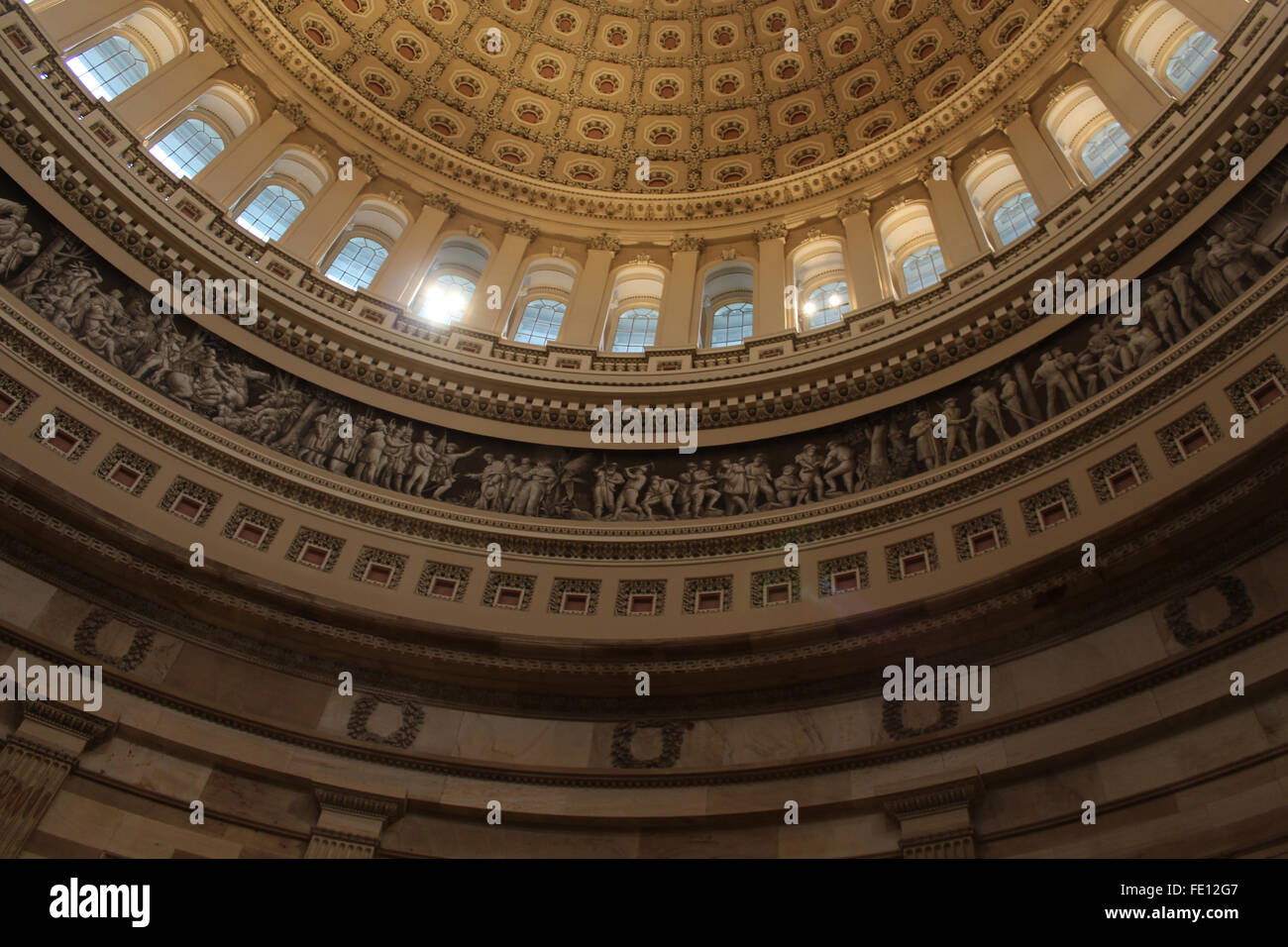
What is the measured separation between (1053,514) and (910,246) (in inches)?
431

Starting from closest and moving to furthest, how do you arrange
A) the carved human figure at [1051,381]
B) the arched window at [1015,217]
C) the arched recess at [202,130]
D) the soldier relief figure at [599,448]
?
the soldier relief figure at [599,448]
the carved human figure at [1051,381]
the arched window at [1015,217]
the arched recess at [202,130]

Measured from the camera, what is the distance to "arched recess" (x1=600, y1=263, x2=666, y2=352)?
23.2 meters

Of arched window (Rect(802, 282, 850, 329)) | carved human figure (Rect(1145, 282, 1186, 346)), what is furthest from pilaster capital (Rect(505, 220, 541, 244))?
carved human figure (Rect(1145, 282, 1186, 346))

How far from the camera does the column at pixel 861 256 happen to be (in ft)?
70.0

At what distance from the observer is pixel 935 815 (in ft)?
37.8

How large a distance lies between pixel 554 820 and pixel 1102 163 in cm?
1647

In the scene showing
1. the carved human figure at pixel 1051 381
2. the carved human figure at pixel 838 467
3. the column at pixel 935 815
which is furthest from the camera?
the carved human figure at pixel 838 467

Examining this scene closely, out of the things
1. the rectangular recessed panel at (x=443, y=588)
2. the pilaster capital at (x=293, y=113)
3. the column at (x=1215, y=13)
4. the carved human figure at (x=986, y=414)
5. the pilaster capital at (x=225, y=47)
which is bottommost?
the rectangular recessed panel at (x=443, y=588)

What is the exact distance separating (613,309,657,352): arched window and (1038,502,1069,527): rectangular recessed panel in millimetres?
10675

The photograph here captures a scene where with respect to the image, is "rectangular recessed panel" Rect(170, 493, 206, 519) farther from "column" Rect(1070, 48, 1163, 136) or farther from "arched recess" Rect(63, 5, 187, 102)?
"column" Rect(1070, 48, 1163, 136)

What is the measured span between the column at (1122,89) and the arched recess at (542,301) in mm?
11848

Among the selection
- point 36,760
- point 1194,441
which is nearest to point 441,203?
point 36,760

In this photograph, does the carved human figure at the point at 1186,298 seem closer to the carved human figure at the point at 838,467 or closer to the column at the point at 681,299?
the carved human figure at the point at 838,467

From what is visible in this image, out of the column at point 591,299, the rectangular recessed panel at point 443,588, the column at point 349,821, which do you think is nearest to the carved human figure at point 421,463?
the rectangular recessed panel at point 443,588
